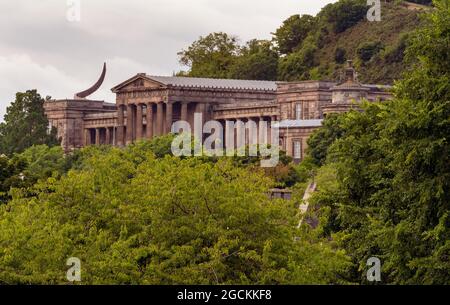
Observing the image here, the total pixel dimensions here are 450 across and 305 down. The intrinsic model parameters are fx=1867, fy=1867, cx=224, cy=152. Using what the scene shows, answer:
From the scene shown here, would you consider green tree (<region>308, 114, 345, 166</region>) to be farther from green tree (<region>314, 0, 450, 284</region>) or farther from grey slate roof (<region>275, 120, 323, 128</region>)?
green tree (<region>314, 0, 450, 284</region>)

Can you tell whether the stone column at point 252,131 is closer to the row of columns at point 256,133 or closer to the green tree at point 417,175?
the row of columns at point 256,133

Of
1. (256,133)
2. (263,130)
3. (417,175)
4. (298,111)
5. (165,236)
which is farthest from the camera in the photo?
(256,133)

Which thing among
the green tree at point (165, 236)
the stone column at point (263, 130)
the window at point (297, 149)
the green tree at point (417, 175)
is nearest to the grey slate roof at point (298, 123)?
the window at point (297, 149)

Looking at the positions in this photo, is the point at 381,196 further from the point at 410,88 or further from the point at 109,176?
the point at 109,176

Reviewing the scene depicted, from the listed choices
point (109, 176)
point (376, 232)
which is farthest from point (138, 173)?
point (376, 232)

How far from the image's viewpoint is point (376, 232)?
65125 millimetres

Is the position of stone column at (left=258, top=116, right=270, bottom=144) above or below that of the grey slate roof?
below

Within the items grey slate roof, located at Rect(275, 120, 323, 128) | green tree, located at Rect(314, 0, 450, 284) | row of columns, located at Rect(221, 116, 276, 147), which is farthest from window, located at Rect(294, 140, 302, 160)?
green tree, located at Rect(314, 0, 450, 284)

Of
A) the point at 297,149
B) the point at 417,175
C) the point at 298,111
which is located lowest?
the point at 297,149

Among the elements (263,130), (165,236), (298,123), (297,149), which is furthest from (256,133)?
(165,236)

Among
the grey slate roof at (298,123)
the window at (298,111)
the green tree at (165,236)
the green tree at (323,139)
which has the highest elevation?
the window at (298,111)

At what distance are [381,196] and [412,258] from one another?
6.88 metres

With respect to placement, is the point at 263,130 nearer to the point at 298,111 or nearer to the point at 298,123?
the point at 298,111

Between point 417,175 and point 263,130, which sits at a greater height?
point 263,130
